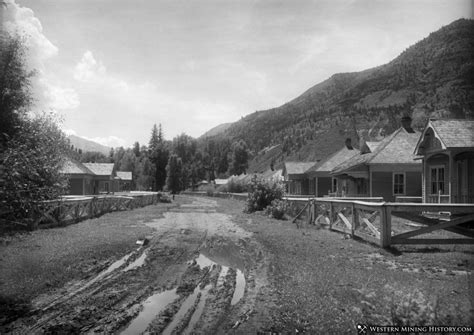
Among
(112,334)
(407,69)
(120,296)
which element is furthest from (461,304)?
(407,69)

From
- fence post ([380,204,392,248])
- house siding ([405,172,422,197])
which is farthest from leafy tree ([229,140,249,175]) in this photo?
fence post ([380,204,392,248])

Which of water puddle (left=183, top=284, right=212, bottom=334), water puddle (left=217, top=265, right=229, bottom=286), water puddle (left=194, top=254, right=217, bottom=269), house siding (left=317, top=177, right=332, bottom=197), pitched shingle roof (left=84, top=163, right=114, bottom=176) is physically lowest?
water puddle (left=194, top=254, right=217, bottom=269)

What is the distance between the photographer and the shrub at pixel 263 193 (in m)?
28.2

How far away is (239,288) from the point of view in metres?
7.27

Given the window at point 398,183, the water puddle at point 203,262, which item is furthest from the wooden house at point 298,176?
the water puddle at point 203,262

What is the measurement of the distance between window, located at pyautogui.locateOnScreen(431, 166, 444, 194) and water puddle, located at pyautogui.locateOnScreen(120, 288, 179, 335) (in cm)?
1770

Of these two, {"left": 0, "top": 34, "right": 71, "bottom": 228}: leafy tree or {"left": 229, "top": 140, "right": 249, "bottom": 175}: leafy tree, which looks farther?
{"left": 229, "top": 140, "right": 249, "bottom": 175}: leafy tree

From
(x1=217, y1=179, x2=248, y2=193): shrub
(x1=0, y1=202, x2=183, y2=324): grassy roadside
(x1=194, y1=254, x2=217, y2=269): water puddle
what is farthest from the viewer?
(x1=217, y1=179, x2=248, y2=193): shrub

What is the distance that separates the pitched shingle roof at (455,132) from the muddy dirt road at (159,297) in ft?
38.9

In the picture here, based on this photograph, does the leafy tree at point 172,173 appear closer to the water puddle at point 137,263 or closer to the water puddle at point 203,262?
the water puddle at point 137,263

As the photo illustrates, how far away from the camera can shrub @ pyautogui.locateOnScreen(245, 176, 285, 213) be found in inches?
1111

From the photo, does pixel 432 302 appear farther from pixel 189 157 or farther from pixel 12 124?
pixel 189 157

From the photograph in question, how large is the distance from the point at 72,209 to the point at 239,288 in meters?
15.4

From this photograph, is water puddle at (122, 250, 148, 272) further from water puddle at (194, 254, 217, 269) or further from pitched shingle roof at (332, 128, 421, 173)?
pitched shingle roof at (332, 128, 421, 173)
